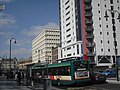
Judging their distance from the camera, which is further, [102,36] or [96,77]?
[102,36]

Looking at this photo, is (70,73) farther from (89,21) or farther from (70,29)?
(70,29)

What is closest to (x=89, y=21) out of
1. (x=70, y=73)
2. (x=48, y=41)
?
(x=70, y=73)

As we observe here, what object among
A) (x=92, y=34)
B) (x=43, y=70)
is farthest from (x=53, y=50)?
(x=43, y=70)

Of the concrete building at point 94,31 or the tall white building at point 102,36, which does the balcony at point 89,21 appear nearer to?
the concrete building at point 94,31

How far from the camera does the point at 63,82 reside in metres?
27.2

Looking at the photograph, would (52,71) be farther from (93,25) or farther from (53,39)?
(53,39)

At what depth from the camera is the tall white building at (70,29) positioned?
8238cm

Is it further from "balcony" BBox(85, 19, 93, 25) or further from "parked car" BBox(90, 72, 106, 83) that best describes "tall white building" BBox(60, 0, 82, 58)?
"parked car" BBox(90, 72, 106, 83)

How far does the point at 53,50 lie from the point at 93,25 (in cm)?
5384

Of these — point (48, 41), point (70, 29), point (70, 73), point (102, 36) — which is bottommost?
point (70, 73)

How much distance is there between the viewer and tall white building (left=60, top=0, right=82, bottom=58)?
8238cm

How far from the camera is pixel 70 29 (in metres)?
89.4

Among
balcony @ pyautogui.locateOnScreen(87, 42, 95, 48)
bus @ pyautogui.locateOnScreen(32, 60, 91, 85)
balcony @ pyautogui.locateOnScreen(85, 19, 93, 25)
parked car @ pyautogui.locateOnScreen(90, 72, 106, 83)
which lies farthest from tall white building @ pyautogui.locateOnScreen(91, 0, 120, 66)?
bus @ pyautogui.locateOnScreen(32, 60, 91, 85)

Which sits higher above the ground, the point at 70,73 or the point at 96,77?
the point at 70,73
